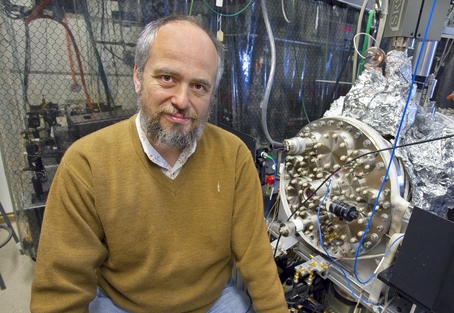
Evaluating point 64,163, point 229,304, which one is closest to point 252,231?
point 229,304

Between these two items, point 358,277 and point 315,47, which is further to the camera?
point 315,47

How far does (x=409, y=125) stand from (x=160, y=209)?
3.44ft

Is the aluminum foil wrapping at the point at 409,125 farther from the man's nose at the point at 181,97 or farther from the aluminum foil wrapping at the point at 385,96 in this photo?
the man's nose at the point at 181,97

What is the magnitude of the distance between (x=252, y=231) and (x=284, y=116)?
1.27m

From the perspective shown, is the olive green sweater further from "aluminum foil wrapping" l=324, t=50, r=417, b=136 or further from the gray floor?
the gray floor

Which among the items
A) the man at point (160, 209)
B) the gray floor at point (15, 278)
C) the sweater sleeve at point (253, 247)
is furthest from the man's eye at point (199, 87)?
the gray floor at point (15, 278)

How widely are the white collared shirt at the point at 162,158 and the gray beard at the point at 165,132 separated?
0.02 meters

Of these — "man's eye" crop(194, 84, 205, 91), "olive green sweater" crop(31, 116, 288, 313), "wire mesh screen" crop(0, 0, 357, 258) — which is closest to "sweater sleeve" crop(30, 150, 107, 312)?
"olive green sweater" crop(31, 116, 288, 313)

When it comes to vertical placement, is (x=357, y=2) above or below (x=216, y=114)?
above

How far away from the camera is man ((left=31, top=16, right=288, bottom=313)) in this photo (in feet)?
2.45

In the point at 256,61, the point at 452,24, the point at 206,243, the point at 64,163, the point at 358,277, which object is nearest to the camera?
the point at 64,163

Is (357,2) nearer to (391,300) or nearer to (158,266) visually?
(391,300)

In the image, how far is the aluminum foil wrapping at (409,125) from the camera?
3.37ft

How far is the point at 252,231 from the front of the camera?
956 mm
